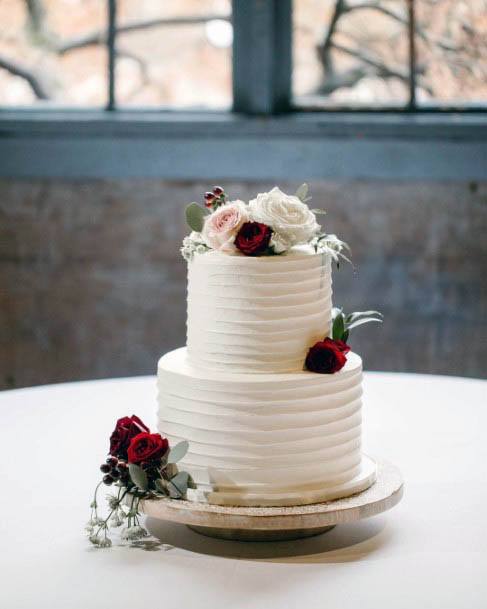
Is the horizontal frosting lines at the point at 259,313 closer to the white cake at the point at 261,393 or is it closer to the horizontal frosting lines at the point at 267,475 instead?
the white cake at the point at 261,393

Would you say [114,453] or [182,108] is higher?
[182,108]

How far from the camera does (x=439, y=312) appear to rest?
128 inches

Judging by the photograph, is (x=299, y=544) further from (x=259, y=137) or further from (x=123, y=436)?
(x=259, y=137)

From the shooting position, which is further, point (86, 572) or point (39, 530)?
point (39, 530)

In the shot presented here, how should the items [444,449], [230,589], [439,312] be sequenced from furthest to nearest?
[439,312] → [444,449] → [230,589]

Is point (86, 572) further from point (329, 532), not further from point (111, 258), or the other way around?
point (111, 258)

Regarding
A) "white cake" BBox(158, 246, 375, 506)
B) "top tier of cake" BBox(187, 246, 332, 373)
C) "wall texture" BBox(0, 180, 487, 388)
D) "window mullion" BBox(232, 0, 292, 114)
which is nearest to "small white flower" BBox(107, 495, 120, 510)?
"white cake" BBox(158, 246, 375, 506)

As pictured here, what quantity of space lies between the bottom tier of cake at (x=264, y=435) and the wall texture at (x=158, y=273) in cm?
190

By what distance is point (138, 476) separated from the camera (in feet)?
4.33

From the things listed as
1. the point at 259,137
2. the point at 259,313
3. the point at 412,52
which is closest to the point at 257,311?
the point at 259,313

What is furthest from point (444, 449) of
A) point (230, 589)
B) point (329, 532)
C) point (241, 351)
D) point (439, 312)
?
point (439, 312)

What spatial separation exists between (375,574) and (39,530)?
17.9 inches

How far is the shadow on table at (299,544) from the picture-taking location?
125 cm

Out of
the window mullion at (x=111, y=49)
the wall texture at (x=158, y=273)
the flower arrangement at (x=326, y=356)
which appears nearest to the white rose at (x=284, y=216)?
the flower arrangement at (x=326, y=356)
